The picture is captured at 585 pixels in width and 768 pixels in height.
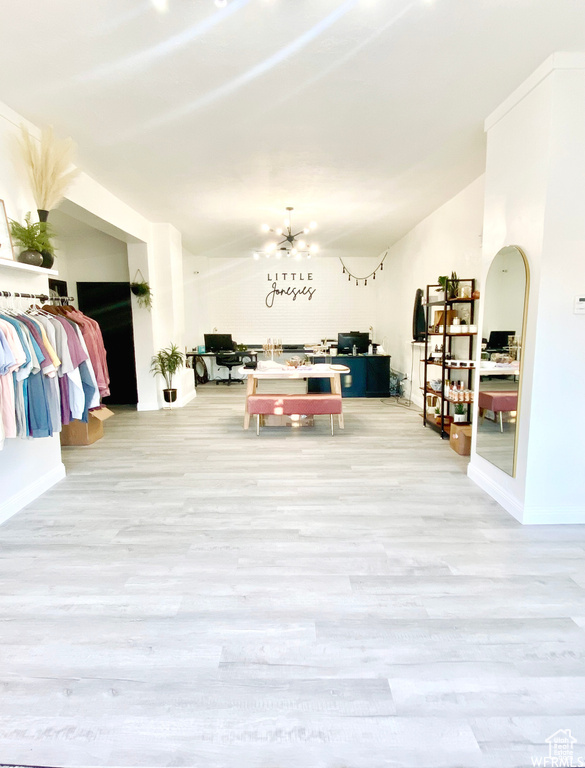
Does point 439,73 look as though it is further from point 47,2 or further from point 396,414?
point 396,414

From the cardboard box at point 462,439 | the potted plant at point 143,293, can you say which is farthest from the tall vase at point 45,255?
the cardboard box at point 462,439

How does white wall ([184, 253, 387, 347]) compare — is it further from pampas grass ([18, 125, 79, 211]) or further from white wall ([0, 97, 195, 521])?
pampas grass ([18, 125, 79, 211])

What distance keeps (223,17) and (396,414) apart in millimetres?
5036

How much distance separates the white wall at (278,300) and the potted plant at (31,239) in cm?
Answer: 629

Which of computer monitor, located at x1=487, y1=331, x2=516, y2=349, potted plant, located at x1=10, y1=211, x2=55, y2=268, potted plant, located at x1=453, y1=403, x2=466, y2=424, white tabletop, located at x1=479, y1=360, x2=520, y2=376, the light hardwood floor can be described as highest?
potted plant, located at x1=10, y1=211, x2=55, y2=268

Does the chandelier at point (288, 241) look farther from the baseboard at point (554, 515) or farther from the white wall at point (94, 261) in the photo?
the baseboard at point (554, 515)

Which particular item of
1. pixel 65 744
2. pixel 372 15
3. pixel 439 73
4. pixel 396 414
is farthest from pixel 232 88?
pixel 396 414

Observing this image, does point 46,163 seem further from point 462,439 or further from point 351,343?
point 351,343

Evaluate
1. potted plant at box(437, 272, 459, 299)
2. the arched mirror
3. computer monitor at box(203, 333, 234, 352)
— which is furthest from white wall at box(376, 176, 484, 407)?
computer monitor at box(203, 333, 234, 352)

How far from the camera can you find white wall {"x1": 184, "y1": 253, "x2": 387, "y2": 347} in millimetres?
9469

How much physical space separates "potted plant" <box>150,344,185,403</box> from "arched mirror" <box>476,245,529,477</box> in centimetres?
472

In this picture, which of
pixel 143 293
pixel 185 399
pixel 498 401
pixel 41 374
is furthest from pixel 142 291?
pixel 498 401

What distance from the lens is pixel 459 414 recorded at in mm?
4547

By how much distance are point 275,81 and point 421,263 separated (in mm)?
4410
